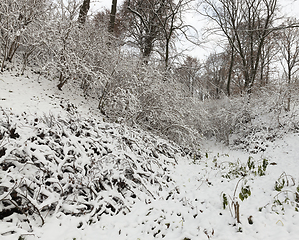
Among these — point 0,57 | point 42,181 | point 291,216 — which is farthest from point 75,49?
point 291,216

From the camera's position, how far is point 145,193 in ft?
11.8

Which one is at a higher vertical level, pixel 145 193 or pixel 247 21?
pixel 247 21

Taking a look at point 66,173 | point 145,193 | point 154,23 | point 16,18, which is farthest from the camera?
point 154,23

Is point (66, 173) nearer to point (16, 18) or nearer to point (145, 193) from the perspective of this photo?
point (145, 193)

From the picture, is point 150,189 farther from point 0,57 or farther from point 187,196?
point 0,57

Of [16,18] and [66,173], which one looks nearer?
[66,173]

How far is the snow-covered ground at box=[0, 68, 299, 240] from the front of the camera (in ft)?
8.01

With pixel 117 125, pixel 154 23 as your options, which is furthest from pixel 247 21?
pixel 117 125

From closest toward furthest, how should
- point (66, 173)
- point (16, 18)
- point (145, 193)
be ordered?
point (66, 173), point (145, 193), point (16, 18)

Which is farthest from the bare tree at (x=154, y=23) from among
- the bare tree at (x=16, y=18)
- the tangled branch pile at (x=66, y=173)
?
the tangled branch pile at (x=66, y=173)

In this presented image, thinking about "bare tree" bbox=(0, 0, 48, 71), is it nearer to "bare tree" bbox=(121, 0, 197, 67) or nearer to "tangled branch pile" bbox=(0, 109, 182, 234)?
"tangled branch pile" bbox=(0, 109, 182, 234)

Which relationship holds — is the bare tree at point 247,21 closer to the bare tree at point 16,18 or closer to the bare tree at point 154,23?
the bare tree at point 154,23

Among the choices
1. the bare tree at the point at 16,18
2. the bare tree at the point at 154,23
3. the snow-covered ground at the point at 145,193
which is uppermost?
the bare tree at the point at 154,23

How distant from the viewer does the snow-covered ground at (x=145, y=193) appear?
244 centimetres
